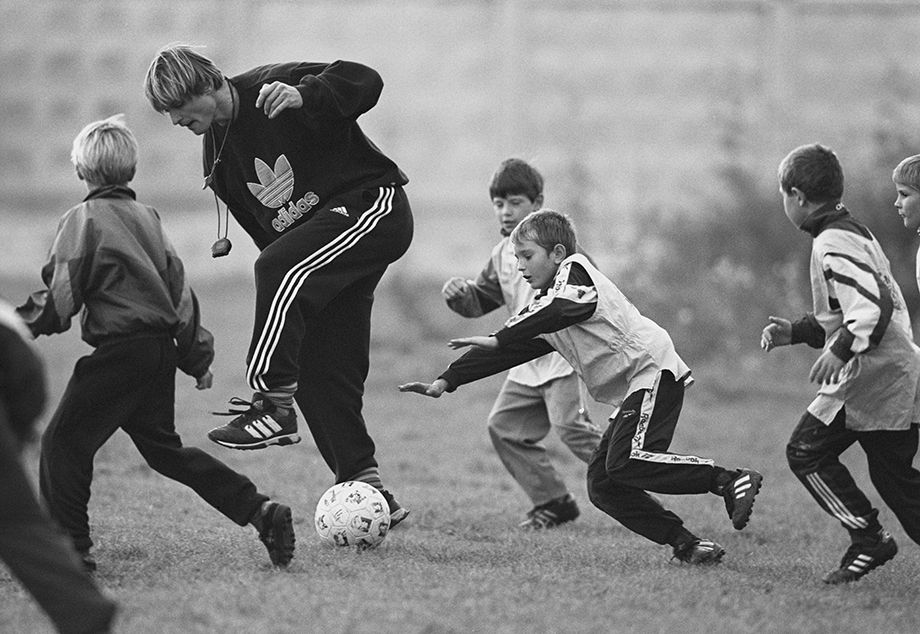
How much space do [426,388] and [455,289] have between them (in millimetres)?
1924

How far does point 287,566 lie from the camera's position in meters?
5.65

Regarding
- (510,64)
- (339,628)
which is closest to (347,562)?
(339,628)

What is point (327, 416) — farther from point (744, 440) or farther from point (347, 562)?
point (744, 440)

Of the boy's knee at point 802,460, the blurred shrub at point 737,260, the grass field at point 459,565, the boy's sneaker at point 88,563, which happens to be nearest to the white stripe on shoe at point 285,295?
the grass field at point 459,565

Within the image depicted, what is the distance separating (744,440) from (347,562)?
23.4 ft

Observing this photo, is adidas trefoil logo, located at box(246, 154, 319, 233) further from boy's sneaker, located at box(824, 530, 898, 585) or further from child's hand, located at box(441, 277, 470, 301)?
boy's sneaker, located at box(824, 530, 898, 585)

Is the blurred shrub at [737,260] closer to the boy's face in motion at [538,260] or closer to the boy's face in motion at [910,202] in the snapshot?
the boy's face in motion at [910,202]

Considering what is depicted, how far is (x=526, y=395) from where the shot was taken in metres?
7.92

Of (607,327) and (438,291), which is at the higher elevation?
(607,327)

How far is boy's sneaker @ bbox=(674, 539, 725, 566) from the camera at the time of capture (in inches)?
241

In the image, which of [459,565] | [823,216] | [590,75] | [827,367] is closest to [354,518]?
[459,565]

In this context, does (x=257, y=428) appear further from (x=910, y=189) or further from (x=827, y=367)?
(x=910, y=189)

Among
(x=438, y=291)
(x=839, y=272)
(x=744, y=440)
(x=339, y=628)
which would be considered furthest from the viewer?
(x=438, y=291)

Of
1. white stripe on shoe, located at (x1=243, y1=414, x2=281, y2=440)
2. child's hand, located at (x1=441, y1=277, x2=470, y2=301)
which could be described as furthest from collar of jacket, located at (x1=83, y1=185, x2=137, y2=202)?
child's hand, located at (x1=441, y1=277, x2=470, y2=301)
